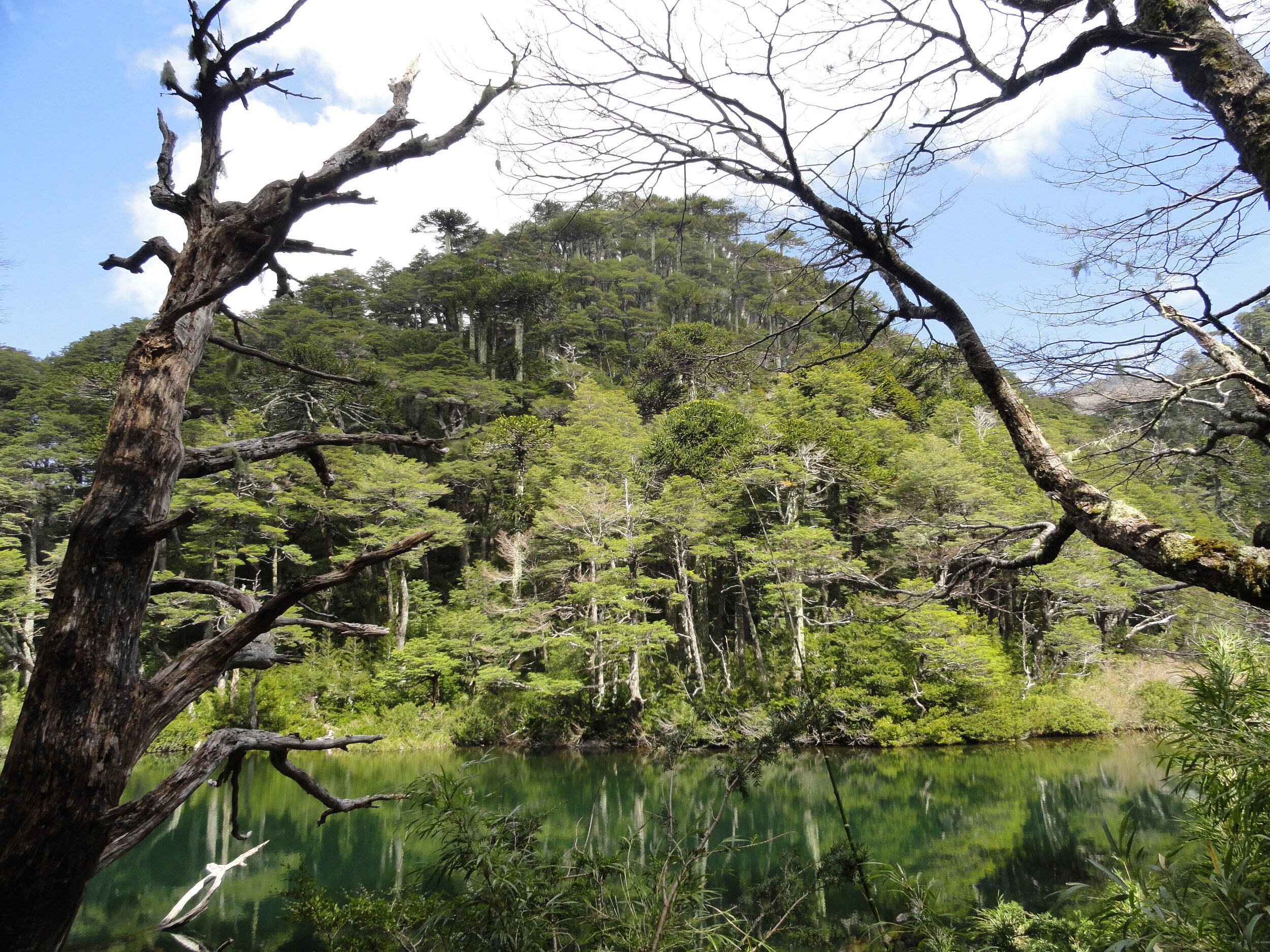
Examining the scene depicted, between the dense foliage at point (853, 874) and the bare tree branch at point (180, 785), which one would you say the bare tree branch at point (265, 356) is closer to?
the bare tree branch at point (180, 785)

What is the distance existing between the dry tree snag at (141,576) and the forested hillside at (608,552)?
907 cm

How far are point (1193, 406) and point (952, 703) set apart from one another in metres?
12.4

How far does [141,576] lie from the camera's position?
1.53 meters

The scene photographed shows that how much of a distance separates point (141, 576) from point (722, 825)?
316 inches

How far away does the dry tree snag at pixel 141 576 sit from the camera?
4.40ft

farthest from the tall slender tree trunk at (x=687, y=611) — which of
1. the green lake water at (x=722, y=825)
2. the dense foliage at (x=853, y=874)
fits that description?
the dense foliage at (x=853, y=874)

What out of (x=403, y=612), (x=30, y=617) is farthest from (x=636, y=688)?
(x=30, y=617)

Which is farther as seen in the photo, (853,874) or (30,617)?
(30,617)

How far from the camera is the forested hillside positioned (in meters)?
13.9

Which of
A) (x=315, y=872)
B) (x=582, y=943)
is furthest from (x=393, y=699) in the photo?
(x=582, y=943)

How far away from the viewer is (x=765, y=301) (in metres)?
2.97

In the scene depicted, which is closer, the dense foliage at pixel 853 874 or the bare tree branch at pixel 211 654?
the bare tree branch at pixel 211 654

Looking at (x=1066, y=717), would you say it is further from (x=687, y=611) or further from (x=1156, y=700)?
(x=687, y=611)

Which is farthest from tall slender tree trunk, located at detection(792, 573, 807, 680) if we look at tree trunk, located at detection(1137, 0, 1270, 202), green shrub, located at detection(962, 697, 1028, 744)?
tree trunk, located at detection(1137, 0, 1270, 202)
